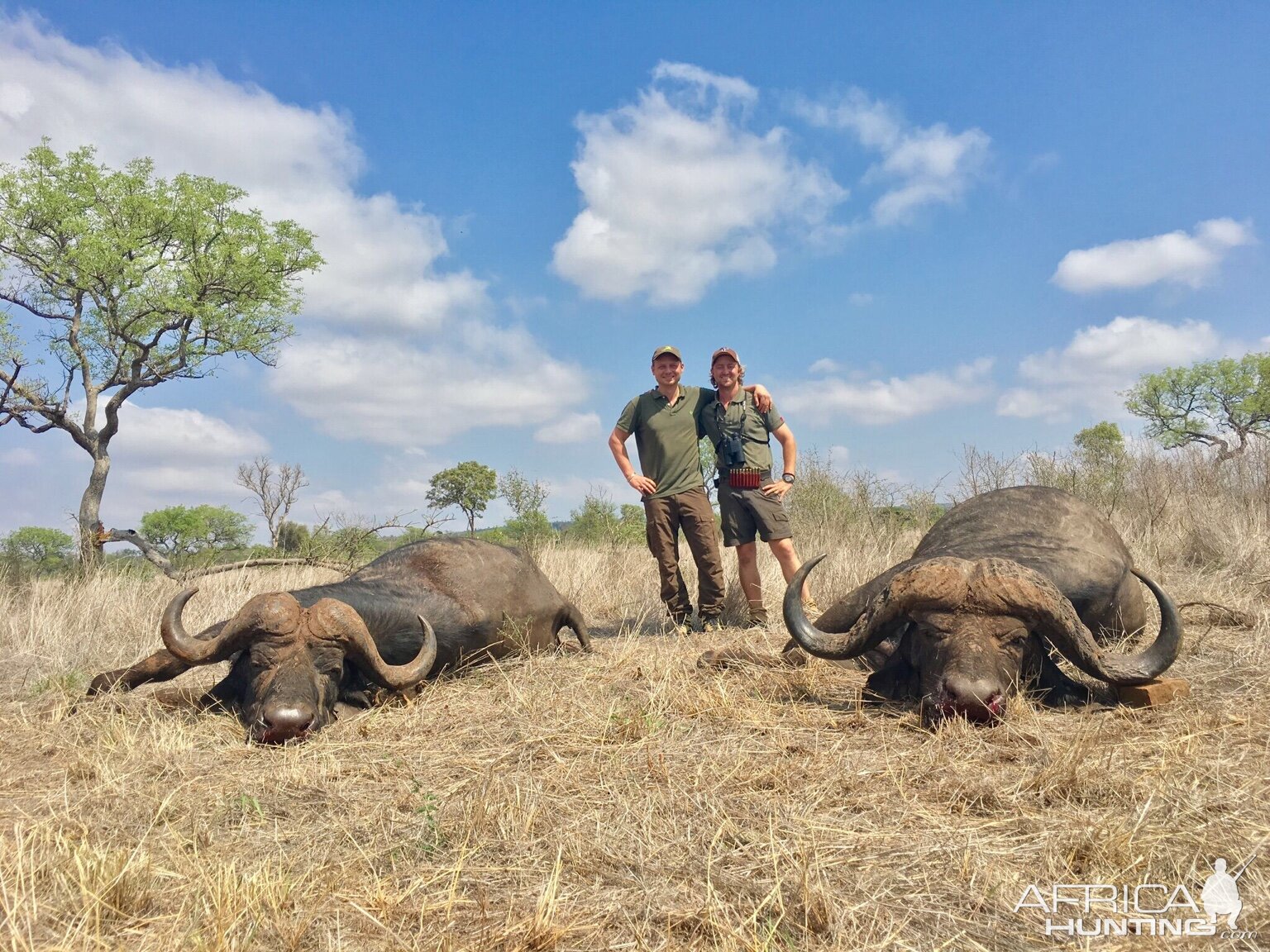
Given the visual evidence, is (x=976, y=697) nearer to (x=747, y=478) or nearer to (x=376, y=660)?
(x=376, y=660)

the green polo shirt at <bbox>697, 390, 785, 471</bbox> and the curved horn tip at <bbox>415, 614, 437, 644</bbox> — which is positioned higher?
the green polo shirt at <bbox>697, 390, 785, 471</bbox>

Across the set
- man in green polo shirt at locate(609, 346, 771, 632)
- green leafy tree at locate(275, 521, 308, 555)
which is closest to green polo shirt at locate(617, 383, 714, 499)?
man in green polo shirt at locate(609, 346, 771, 632)

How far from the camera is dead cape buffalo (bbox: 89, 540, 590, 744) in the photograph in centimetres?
440

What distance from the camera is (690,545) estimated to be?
7.56 m

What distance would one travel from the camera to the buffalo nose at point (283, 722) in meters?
4.04

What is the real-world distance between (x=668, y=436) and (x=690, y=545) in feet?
3.52

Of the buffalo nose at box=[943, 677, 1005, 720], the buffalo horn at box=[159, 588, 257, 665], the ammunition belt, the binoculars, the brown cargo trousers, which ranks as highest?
the binoculars

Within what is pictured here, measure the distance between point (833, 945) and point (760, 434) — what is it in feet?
19.5

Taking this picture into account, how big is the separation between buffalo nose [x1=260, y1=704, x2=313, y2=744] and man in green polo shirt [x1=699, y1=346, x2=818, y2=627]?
432 centimetres

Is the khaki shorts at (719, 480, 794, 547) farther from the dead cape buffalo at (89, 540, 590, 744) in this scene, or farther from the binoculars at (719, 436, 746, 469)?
the dead cape buffalo at (89, 540, 590, 744)

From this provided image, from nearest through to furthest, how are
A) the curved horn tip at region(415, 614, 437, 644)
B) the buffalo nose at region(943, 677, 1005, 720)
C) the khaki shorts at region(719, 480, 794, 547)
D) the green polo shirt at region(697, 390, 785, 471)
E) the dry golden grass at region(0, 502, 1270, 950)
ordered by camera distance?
the dry golden grass at region(0, 502, 1270, 950) < the buffalo nose at region(943, 677, 1005, 720) < the curved horn tip at region(415, 614, 437, 644) < the khaki shorts at region(719, 480, 794, 547) < the green polo shirt at region(697, 390, 785, 471)

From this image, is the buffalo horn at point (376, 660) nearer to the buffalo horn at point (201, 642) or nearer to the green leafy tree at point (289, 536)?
the buffalo horn at point (201, 642)

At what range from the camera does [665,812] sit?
2.75 m

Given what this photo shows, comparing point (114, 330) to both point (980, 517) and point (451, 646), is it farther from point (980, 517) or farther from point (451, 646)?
point (980, 517)
